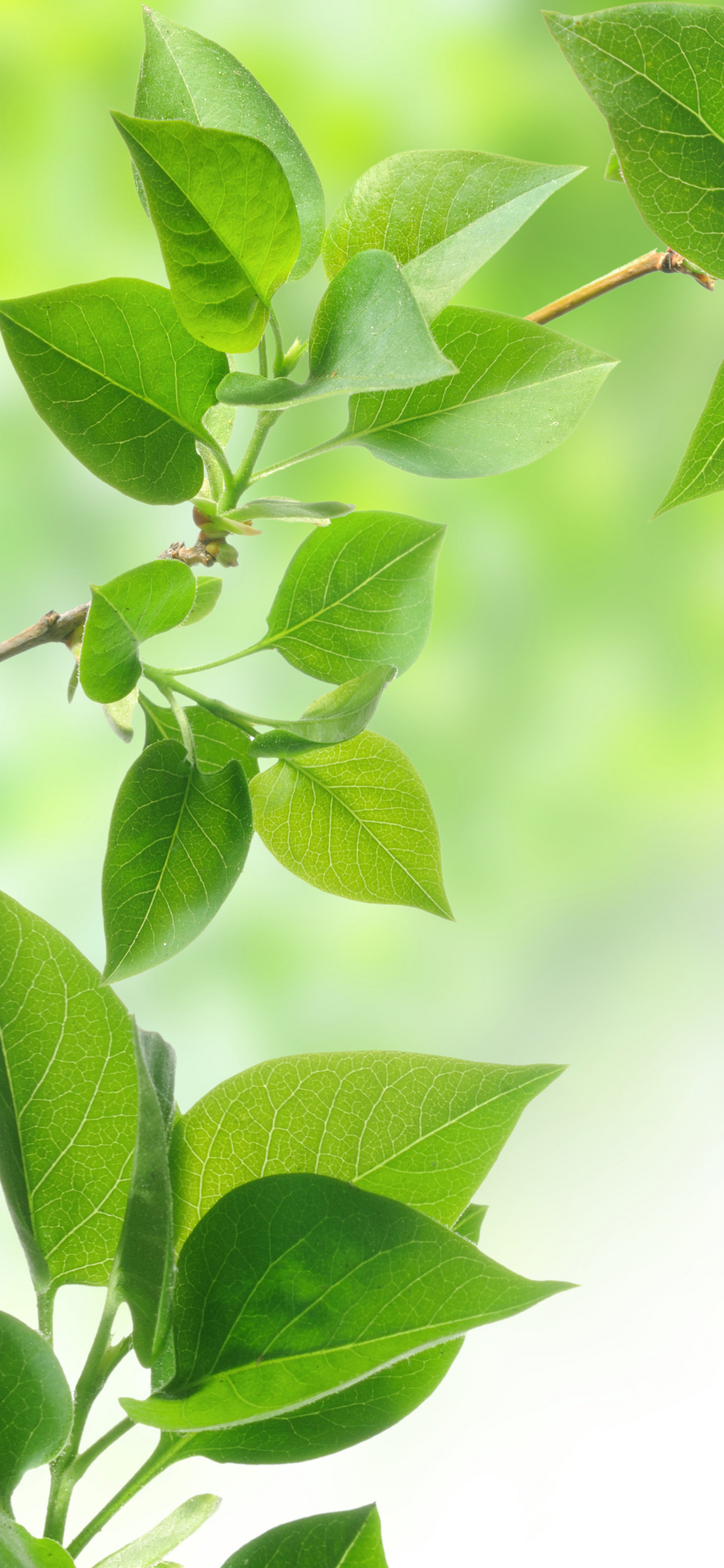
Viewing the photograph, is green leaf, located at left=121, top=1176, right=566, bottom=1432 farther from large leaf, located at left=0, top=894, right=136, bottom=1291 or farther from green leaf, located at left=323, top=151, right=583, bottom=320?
green leaf, located at left=323, top=151, right=583, bottom=320

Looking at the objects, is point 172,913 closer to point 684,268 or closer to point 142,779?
point 142,779

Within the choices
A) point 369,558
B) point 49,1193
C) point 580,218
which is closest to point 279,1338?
point 49,1193

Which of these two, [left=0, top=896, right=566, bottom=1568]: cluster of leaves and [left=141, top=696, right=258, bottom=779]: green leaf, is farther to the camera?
[left=141, top=696, right=258, bottom=779]: green leaf

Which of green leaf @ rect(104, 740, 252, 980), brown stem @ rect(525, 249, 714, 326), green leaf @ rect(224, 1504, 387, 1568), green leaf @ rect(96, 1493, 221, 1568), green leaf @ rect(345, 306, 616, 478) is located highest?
brown stem @ rect(525, 249, 714, 326)

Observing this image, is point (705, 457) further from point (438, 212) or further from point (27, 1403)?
point (27, 1403)

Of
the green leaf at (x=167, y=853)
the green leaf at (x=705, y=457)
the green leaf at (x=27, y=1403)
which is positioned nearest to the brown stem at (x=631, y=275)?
the green leaf at (x=705, y=457)

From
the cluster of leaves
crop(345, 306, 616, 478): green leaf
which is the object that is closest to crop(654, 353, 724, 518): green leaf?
crop(345, 306, 616, 478): green leaf

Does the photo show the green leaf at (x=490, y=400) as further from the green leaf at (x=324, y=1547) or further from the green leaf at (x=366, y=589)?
the green leaf at (x=324, y=1547)

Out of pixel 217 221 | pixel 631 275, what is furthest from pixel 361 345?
pixel 631 275
